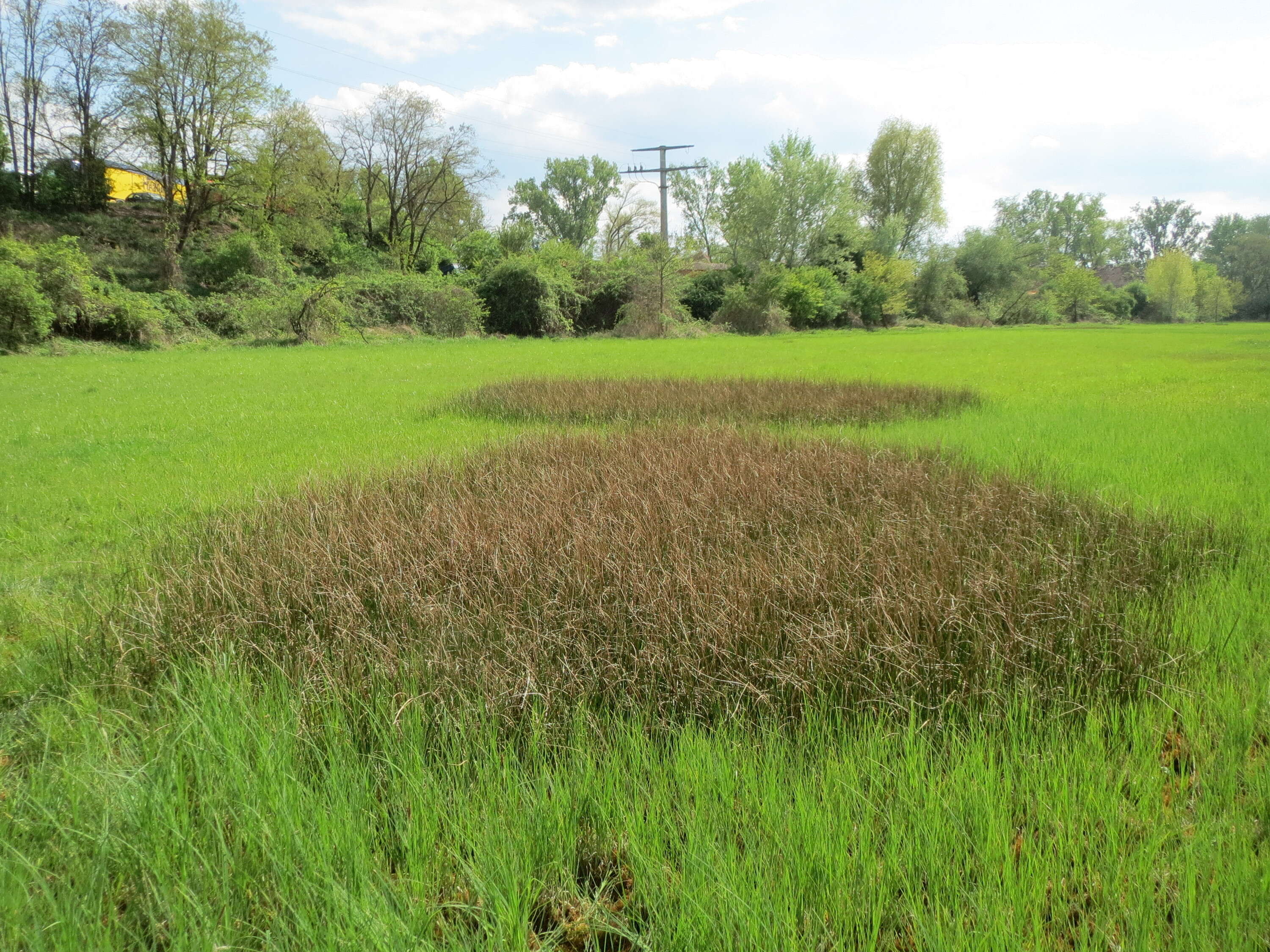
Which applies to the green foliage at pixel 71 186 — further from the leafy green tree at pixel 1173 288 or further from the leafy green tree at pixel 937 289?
the leafy green tree at pixel 1173 288

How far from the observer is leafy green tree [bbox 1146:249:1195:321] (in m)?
59.5

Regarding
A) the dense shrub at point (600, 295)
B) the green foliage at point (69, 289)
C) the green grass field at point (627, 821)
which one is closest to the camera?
the green grass field at point (627, 821)

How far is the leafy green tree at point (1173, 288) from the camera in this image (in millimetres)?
59500

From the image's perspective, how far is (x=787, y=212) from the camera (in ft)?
148

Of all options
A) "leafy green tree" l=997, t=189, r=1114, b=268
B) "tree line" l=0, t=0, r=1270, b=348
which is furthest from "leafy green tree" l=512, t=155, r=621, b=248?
"leafy green tree" l=997, t=189, r=1114, b=268

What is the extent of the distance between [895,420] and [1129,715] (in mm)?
7787

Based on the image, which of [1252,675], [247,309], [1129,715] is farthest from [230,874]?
[247,309]

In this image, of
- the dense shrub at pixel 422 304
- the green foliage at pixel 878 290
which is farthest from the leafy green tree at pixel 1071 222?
the dense shrub at pixel 422 304

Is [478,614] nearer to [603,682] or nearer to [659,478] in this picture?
[603,682]

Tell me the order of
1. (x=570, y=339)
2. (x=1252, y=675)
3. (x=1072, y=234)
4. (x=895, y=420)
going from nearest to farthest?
(x=1252, y=675) → (x=895, y=420) → (x=570, y=339) → (x=1072, y=234)

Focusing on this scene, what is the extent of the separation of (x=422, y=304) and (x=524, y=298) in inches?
203

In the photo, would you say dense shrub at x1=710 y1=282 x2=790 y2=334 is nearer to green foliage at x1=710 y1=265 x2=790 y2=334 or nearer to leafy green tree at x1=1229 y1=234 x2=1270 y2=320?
green foliage at x1=710 y1=265 x2=790 y2=334

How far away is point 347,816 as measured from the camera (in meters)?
2.08

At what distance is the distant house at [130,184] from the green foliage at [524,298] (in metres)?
15.6
